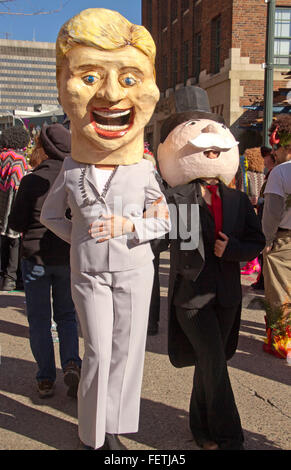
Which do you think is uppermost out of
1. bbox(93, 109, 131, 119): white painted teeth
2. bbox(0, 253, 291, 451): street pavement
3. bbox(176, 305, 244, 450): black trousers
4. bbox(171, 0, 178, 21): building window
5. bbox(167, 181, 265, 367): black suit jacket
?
bbox(171, 0, 178, 21): building window

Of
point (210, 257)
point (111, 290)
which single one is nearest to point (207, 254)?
point (210, 257)

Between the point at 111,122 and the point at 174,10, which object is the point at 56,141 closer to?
the point at 111,122

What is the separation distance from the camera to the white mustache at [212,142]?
2.85 meters

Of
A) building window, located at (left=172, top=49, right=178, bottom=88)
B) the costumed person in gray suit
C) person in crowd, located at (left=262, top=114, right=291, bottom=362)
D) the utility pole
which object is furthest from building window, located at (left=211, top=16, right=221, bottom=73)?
the costumed person in gray suit

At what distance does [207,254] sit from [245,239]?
0.83ft

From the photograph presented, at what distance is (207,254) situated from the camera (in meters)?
2.96

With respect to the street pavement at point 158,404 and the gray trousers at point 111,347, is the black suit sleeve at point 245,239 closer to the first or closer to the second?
the gray trousers at point 111,347

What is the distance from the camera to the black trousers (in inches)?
113

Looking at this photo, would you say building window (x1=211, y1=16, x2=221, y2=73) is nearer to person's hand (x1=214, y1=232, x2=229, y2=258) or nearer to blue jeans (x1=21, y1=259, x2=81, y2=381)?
blue jeans (x1=21, y1=259, x2=81, y2=381)

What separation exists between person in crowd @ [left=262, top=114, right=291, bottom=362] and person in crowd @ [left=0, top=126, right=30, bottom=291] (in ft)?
10.5

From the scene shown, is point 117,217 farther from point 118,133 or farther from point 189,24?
point 189,24

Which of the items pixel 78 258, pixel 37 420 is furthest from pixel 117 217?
pixel 37 420

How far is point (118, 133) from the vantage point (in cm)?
281

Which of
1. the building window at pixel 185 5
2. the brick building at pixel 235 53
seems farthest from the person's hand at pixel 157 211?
the building window at pixel 185 5
